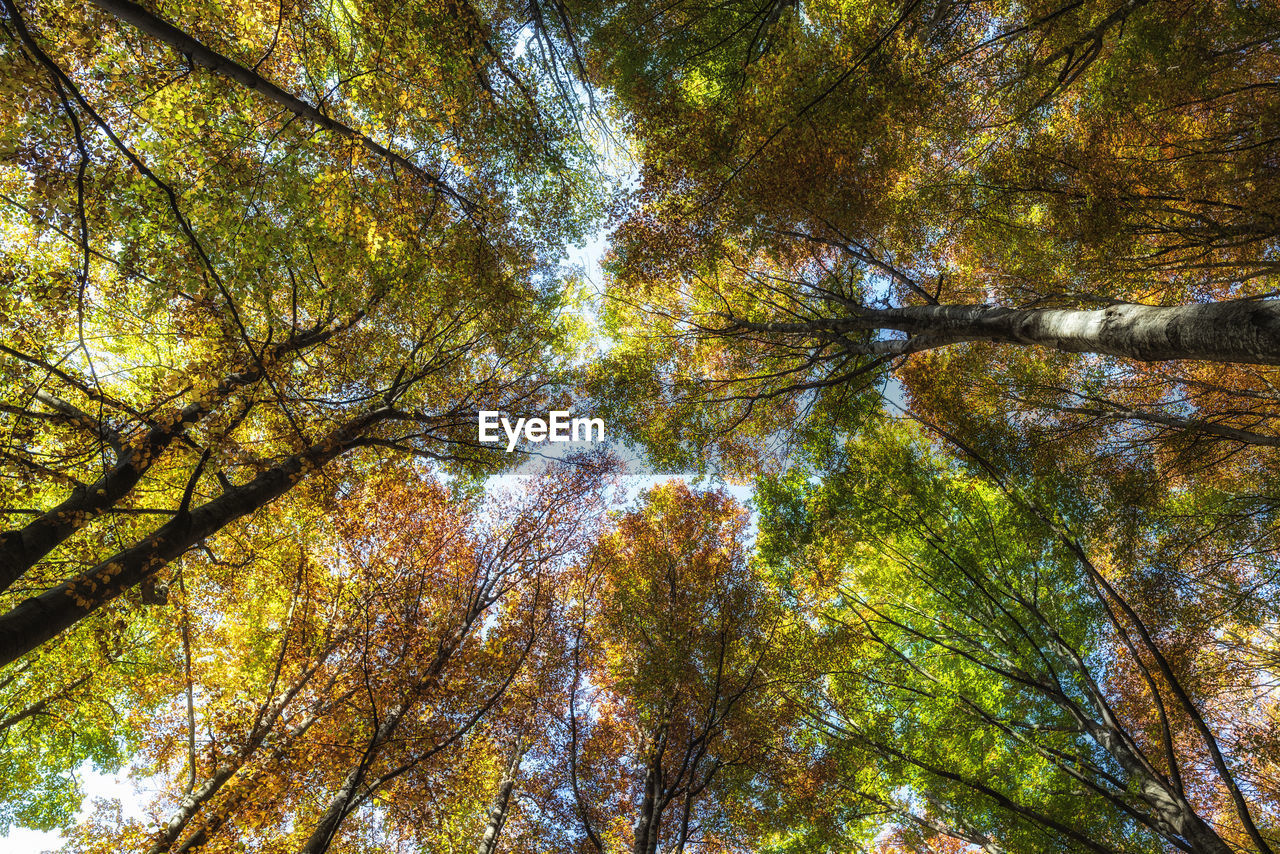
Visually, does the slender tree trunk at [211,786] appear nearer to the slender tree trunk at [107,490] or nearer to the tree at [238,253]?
the tree at [238,253]

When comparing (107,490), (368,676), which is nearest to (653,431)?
(368,676)

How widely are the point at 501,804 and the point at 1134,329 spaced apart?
9.61m

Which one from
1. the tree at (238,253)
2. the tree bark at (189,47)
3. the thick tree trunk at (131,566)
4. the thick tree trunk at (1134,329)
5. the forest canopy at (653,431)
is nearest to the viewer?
the thick tree trunk at (1134,329)

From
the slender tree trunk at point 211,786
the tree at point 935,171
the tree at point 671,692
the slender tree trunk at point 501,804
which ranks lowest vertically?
the slender tree trunk at point 211,786

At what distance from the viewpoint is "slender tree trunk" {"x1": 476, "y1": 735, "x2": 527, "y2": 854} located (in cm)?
651

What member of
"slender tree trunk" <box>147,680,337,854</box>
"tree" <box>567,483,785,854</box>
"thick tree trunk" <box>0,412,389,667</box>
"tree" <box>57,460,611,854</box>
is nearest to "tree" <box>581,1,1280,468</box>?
"tree" <box>567,483,785,854</box>

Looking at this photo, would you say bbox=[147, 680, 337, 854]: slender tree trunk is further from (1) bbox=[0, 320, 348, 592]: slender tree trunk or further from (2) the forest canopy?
(1) bbox=[0, 320, 348, 592]: slender tree trunk

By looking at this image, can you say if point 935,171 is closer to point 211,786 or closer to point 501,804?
point 501,804

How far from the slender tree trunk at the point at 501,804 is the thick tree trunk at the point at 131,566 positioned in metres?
5.47

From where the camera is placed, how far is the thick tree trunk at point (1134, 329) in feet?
9.59

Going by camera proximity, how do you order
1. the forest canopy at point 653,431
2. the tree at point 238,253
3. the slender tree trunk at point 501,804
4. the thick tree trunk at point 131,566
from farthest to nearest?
the slender tree trunk at point 501,804 → the forest canopy at point 653,431 → the tree at point 238,253 → the thick tree trunk at point 131,566

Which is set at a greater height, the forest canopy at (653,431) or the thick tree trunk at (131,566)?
the forest canopy at (653,431)

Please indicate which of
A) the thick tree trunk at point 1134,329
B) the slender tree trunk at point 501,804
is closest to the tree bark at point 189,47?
the thick tree trunk at point 1134,329

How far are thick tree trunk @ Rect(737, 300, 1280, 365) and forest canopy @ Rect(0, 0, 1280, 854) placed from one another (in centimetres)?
8
